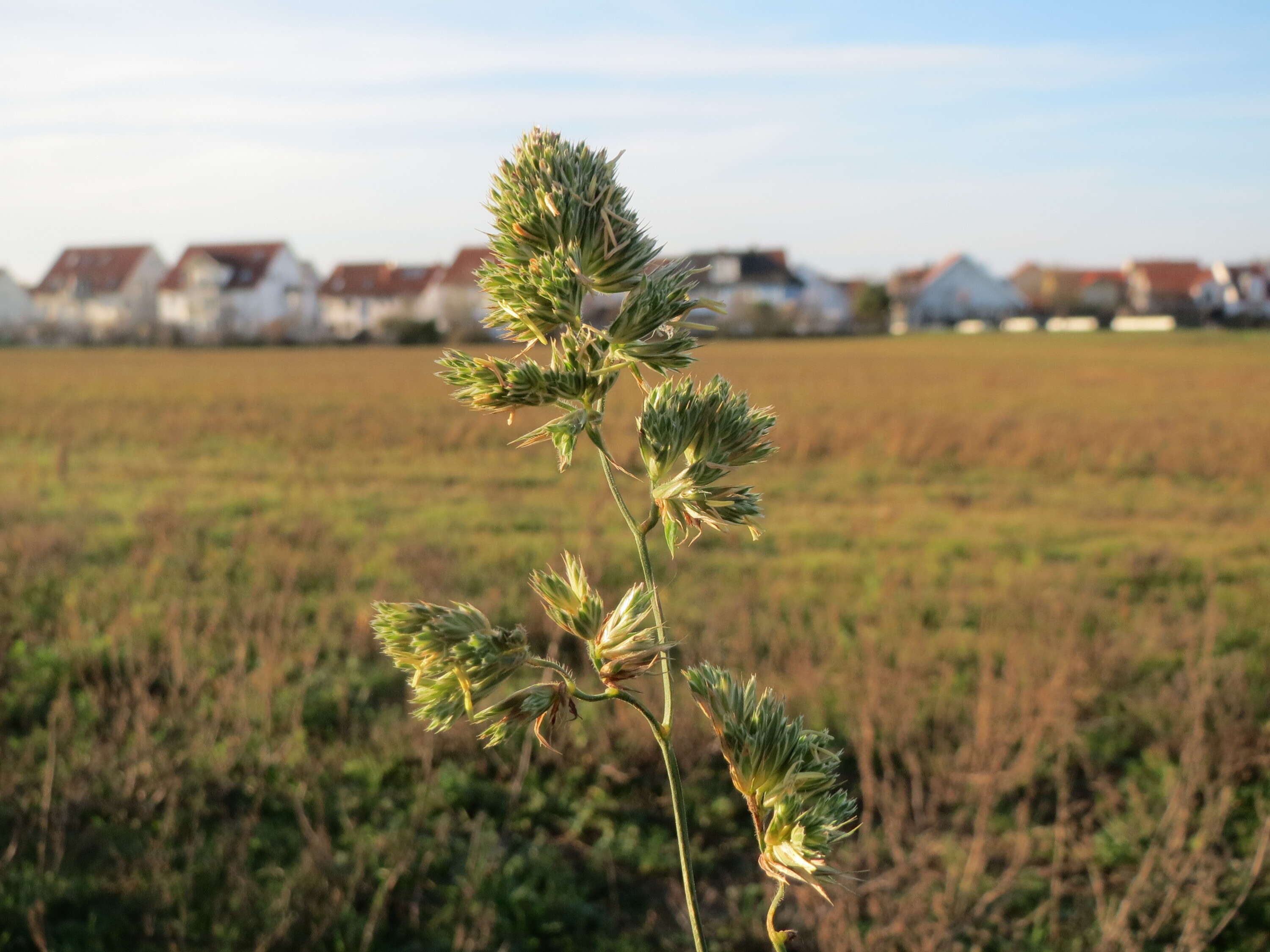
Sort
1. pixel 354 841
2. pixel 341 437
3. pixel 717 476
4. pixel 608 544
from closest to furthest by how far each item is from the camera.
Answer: pixel 717 476
pixel 354 841
pixel 608 544
pixel 341 437

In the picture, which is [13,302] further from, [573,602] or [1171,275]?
[1171,275]

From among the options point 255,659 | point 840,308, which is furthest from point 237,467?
point 840,308

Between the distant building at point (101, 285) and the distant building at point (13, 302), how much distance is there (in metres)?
1.14

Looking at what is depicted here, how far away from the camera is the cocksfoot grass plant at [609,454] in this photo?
877 millimetres

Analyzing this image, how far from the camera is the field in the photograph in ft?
16.8

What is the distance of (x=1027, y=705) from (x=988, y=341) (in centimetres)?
7316

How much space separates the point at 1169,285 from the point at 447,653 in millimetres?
124656

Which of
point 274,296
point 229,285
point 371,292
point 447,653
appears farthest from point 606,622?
point 371,292

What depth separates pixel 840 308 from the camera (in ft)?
384

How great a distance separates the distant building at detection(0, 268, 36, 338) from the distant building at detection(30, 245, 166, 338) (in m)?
1.14

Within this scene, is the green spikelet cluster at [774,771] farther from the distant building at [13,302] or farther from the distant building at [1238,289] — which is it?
the distant building at [1238,289]

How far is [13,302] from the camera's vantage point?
96938 mm

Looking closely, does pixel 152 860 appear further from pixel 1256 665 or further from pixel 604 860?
pixel 1256 665

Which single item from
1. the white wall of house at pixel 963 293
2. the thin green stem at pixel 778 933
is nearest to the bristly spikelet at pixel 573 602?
the thin green stem at pixel 778 933
